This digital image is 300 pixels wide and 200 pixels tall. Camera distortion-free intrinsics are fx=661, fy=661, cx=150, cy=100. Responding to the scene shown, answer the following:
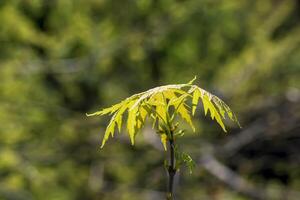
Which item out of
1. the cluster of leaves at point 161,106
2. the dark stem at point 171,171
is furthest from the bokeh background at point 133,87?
the dark stem at point 171,171

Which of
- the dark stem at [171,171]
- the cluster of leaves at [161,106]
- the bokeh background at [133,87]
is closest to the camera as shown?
the dark stem at [171,171]

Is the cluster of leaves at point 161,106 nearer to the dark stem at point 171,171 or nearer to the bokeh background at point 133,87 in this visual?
the dark stem at point 171,171

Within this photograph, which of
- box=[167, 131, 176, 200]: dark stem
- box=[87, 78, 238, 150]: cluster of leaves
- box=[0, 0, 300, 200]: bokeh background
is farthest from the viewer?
box=[0, 0, 300, 200]: bokeh background

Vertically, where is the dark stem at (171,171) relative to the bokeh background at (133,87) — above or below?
below

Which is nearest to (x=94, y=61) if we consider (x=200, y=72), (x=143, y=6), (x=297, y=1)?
(x=143, y=6)

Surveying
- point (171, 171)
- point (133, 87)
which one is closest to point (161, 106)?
point (171, 171)

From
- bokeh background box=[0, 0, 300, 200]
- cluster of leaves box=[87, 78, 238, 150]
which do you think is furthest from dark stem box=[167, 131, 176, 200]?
bokeh background box=[0, 0, 300, 200]

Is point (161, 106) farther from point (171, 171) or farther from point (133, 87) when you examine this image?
point (133, 87)

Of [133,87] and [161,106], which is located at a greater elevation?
[133,87]

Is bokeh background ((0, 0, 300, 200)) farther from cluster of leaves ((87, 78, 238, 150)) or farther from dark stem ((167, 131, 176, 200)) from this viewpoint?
dark stem ((167, 131, 176, 200))

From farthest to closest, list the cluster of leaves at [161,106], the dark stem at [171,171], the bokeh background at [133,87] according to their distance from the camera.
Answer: the bokeh background at [133,87] → the cluster of leaves at [161,106] → the dark stem at [171,171]
